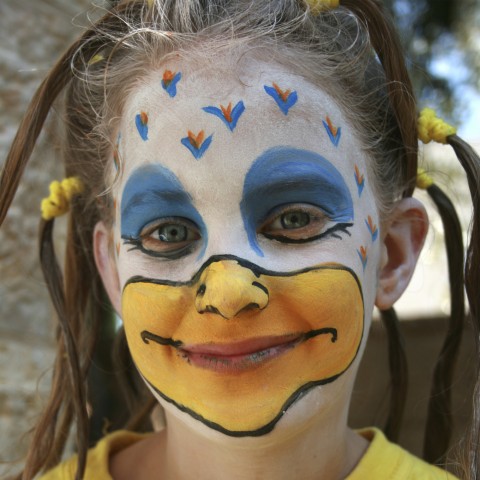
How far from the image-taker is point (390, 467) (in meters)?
1.60

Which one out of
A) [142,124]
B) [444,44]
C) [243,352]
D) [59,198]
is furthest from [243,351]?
[444,44]

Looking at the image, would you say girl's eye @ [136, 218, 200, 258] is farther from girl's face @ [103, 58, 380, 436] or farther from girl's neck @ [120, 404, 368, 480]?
girl's neck @ [120, 404, 368, 480]

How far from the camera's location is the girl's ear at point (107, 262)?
164 cm

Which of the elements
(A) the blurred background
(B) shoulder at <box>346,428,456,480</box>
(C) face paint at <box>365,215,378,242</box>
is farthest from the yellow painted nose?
(A) the blurred background

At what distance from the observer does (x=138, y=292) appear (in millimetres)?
1417

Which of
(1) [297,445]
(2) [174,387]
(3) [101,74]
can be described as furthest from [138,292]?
(3) [101,74]

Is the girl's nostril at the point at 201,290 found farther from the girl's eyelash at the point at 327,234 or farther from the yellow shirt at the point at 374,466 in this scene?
the yellow shirt at the point at 374,466

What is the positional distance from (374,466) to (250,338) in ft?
1.68

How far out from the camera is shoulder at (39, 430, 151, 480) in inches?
64.6

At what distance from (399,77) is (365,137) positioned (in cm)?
19

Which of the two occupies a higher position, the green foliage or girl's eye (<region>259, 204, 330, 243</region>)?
the green foliage

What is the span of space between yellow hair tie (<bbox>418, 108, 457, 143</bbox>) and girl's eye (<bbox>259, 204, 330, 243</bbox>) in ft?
1.44

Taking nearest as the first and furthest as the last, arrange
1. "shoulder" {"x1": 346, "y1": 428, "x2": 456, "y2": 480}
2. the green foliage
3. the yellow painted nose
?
the yellow painted nose
"shoulder" {"x1": 346, "y1": 428, "x2": 456, "y2": 480}
the green foliage

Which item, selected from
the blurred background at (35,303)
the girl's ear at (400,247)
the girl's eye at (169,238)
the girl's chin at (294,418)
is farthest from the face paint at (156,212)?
the blurred background at (35,303)
